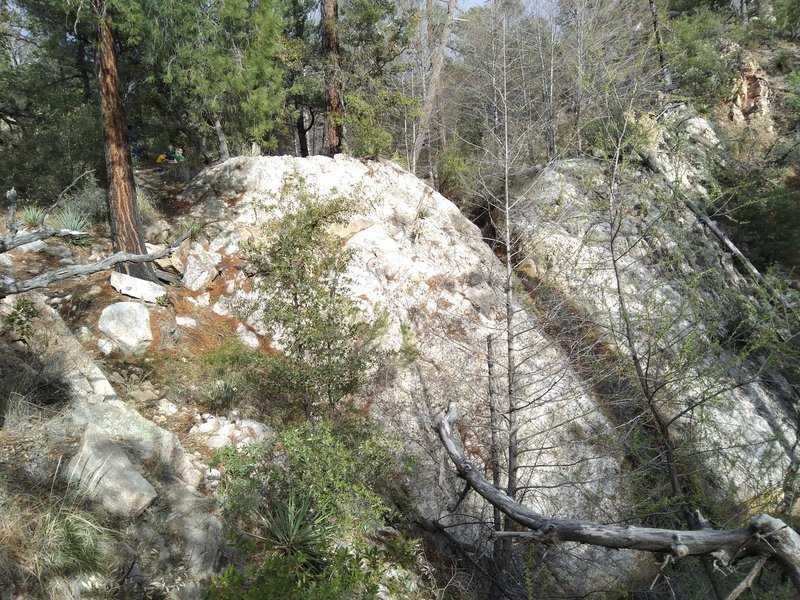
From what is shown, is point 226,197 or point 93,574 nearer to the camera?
point 93,574

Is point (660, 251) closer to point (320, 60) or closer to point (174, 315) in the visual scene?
point (320, 60)

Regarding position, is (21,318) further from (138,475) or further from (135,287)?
(138,475)

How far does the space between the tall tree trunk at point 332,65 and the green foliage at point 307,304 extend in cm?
618

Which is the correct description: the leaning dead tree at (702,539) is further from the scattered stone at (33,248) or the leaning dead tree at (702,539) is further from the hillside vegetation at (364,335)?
the scattered stone at (33,248)

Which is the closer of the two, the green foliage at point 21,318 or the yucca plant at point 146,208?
the green foliage at point 21,318

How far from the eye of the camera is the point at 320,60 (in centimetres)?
1118

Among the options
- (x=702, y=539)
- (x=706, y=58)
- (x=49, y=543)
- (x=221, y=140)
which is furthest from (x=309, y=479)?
(x=706, y=58)

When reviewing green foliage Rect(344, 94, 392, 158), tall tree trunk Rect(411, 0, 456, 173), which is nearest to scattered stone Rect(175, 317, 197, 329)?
green foliage Rect(344, 94, 392, 158)

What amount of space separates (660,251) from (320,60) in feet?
29.7

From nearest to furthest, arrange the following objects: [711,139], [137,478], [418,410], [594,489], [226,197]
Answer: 1. [137,478]
2. [594,489]
3. [418,410]
4. [226,197]
5. [711,139]

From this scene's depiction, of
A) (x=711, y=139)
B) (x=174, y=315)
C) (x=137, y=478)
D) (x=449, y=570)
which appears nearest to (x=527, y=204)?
(x=449, y=570)

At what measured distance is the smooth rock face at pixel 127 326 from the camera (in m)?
6.07

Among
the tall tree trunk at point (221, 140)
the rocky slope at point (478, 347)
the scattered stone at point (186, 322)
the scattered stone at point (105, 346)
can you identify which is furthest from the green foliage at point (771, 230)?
→ the scattered stone at point (105, 346)

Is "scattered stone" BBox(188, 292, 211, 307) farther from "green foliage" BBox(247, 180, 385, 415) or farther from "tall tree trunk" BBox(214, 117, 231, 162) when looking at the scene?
"tall tree trunk" BBox(214, 117, 231, 162)
